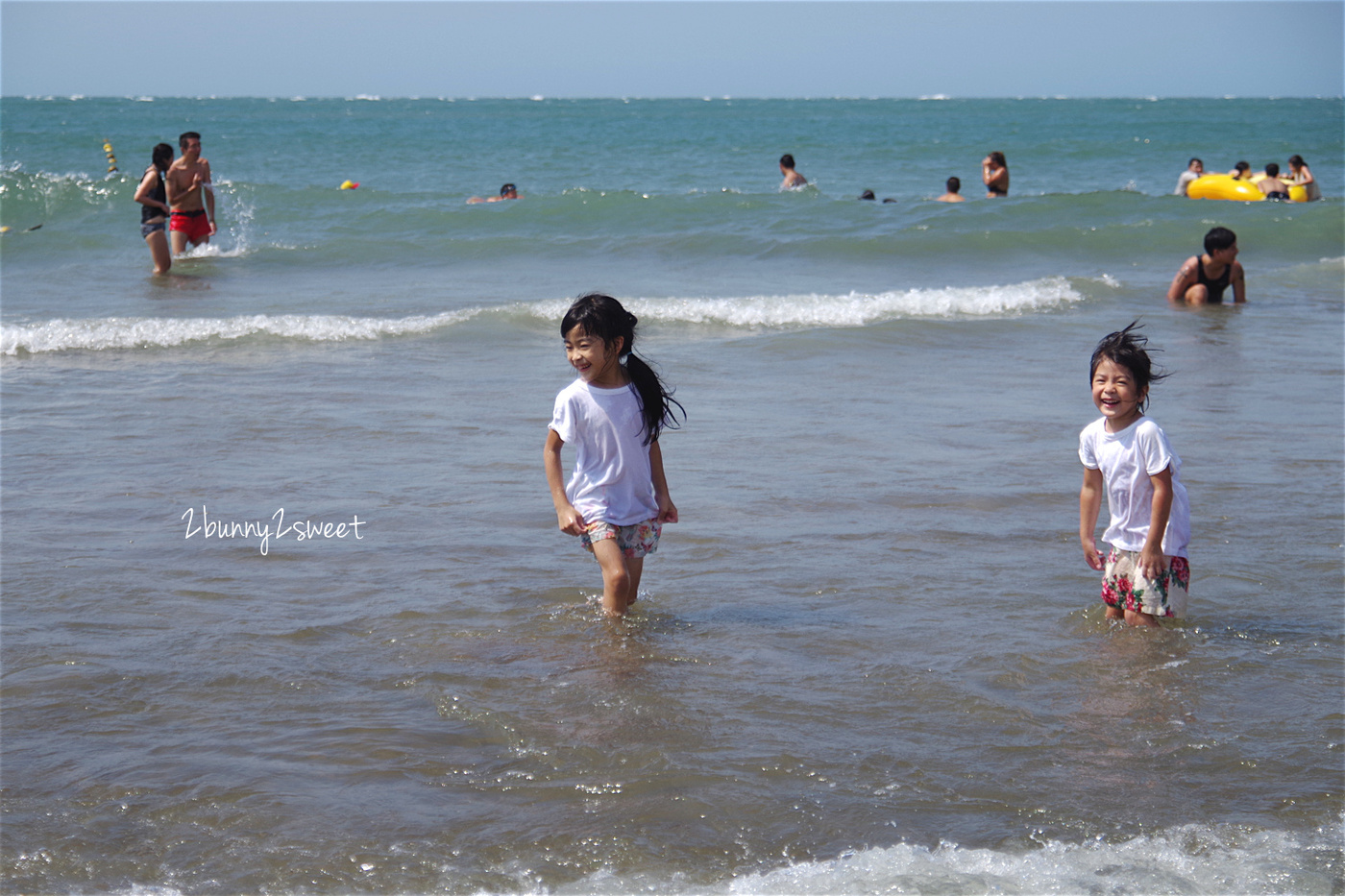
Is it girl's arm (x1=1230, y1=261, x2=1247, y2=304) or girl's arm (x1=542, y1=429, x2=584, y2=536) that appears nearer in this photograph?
girl's arm (x1=542, y1=429, x2=584, y2=536)

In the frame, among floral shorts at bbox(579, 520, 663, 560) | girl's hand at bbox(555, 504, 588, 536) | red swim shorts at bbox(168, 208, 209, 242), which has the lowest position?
floral shorts at bbox(579, 520, 663, 560)

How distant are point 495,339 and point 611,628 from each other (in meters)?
6.38

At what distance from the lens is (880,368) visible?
927 cm

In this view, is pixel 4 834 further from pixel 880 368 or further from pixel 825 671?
pixel 880 368

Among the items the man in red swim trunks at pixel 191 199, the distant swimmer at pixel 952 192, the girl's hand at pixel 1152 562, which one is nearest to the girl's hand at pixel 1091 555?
the girl's hand at pixel 1152 562

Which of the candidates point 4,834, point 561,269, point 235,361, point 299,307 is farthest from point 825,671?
point 561,269

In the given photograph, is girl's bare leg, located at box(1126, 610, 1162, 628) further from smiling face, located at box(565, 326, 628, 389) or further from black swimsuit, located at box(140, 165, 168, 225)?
black swimsuit, located at box(140, 165, 168, 225)

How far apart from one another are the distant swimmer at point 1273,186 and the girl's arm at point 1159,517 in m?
20.8

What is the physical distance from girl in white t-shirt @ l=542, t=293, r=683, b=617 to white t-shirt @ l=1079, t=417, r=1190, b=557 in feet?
4.93

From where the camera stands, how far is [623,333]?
4152 mm

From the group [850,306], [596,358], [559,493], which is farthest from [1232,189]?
[559,493]

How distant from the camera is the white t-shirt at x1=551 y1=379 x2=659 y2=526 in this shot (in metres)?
4.20

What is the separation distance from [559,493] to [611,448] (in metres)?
0.25

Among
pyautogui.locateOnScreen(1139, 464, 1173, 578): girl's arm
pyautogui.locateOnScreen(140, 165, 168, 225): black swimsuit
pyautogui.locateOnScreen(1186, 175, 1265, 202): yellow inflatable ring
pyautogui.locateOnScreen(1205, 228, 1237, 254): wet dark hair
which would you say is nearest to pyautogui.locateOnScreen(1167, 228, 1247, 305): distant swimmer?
pyautogui.locateOnScreen(1205, 228, 1237, 254): wet dark hair
